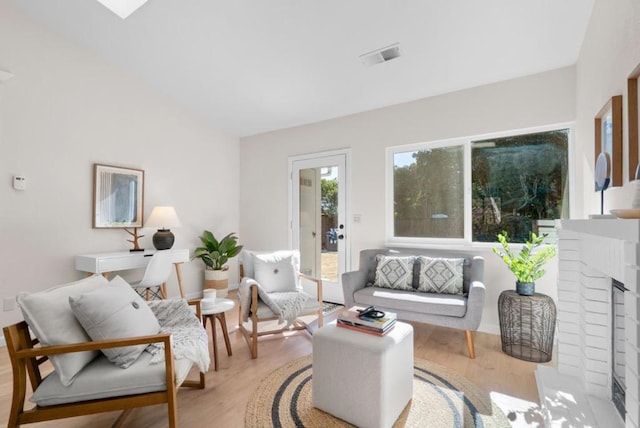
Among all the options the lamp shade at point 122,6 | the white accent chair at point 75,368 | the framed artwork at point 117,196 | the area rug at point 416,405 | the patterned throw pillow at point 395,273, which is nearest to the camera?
the white accent chair at point 75,368

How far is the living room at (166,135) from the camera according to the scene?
256 centimetres

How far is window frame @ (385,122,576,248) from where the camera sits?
277cm

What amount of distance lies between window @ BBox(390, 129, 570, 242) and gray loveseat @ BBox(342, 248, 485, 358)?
376 millimetres

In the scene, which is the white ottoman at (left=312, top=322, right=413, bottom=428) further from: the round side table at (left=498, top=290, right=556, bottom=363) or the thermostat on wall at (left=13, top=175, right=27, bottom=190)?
the thermostat on wall at (left=13, top=175, right=27, bottom=190)

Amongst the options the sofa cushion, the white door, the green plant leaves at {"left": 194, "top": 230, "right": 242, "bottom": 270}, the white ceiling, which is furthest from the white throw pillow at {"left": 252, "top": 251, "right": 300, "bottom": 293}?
the white ceiling

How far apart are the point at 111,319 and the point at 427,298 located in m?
2.27

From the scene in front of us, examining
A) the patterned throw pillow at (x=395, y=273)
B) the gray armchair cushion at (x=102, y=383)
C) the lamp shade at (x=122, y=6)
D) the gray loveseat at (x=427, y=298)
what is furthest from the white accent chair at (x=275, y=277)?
the lamp shade at (x=122, y=6)

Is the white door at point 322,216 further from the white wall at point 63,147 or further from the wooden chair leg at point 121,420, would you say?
the wooden chair leg at point 121,420

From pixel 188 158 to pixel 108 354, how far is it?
337cm

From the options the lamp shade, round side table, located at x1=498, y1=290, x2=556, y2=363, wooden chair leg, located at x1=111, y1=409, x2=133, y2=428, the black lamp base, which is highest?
the lamp shade

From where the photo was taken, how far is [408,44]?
266cm

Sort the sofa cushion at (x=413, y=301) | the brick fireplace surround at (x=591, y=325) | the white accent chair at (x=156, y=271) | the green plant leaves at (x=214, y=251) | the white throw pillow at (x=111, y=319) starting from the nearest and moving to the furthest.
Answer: the brick fireplace surround at (x=591, y=325)
the white throw pillow at (x=111, y=319)
the sofa cushion at (x=413, y=301)
the white accent chair at (x=156, y=271)
the green plant leaves at (x=214, y=251)

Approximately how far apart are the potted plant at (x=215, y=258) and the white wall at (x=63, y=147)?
270mm

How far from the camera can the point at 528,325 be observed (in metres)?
2.44
